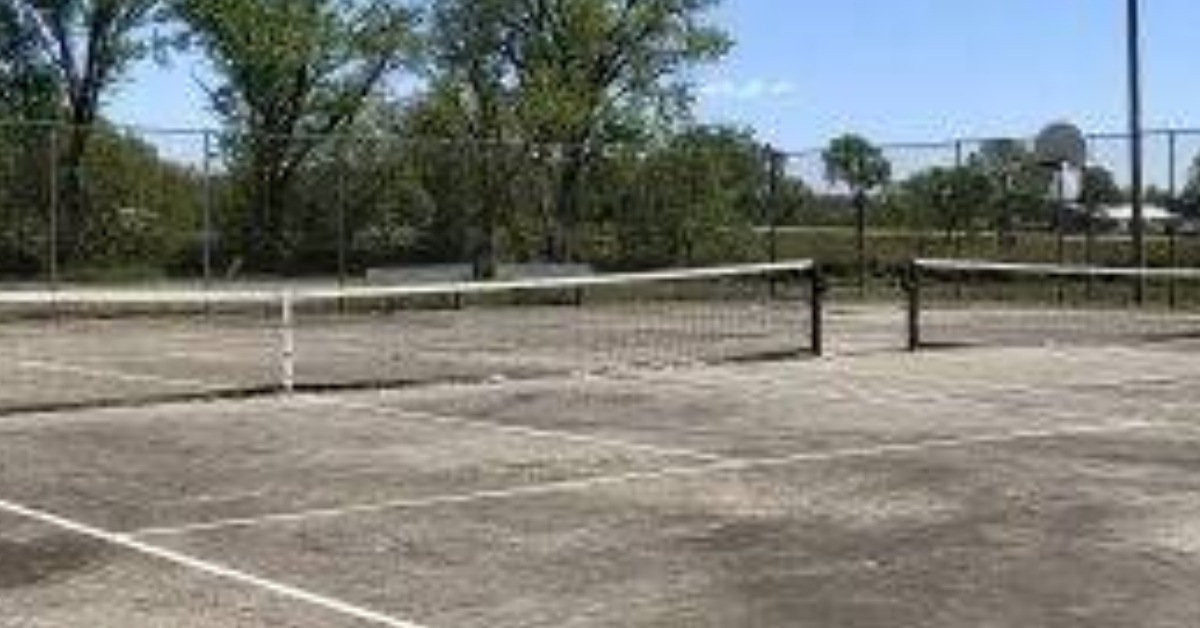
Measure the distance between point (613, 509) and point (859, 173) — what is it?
103ft

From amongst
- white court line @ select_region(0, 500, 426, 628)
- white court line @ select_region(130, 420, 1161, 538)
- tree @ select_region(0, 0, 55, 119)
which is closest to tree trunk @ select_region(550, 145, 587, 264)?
tree @ select_region(0, 0, 55, 119)

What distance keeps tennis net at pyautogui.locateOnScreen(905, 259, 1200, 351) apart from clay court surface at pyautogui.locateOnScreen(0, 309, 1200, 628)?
6349 millimetres

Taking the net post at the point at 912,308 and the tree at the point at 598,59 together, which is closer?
the net post at the point at 912,308

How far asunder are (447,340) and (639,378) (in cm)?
684

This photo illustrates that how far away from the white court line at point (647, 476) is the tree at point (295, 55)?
33282 millimetres

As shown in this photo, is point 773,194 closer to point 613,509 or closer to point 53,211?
point 53,211

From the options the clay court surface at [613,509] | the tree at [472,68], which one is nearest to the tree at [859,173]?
the tree at [472,68]

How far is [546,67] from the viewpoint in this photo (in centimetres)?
4972

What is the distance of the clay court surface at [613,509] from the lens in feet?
31.0

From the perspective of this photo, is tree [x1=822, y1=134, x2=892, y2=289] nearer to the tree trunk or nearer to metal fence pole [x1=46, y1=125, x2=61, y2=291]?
the tree trunk

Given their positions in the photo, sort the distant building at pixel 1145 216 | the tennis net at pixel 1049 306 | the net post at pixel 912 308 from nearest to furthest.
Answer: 1. the net post at pixel 912 308
2. the tennis net at pixel 1049 306
3. the distant building at pixel 1145 216

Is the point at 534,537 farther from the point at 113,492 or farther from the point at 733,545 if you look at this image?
the point at 113,492

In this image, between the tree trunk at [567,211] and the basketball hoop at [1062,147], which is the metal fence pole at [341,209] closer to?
the tree trunk at [567,211]

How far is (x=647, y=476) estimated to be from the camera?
13.3m
